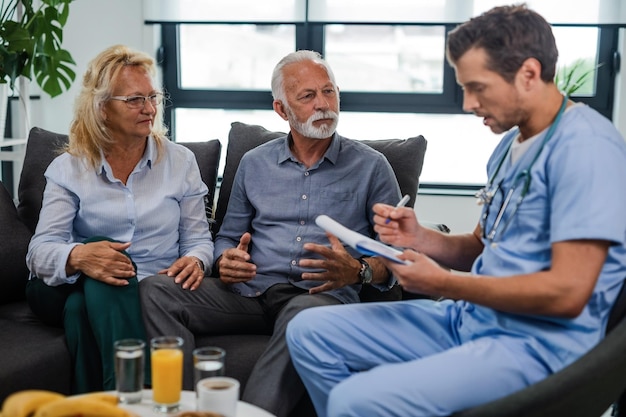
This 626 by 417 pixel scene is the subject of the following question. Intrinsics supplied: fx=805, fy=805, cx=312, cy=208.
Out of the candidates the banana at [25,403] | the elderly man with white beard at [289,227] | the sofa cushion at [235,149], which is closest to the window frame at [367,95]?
the sofa cushion at [235,149]

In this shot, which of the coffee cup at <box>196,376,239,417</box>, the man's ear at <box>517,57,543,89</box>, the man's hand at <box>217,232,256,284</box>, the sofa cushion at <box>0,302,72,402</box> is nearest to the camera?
the coffee cup at <box>196,376,239,417</box>

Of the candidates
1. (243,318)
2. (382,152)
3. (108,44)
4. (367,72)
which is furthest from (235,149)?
(108,44)

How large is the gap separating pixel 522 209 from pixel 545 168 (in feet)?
0.32

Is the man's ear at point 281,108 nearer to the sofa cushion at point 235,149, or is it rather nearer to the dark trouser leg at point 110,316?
the sofa cushion at point 235,149

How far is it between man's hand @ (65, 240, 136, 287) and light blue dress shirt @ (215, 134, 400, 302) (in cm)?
35

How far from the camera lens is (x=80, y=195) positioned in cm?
235

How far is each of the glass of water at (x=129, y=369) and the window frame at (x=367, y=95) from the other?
2.73m

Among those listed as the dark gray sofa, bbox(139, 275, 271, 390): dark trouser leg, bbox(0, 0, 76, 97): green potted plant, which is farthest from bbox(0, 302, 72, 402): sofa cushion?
bbox(0, 0, 76, 97): green potted plant

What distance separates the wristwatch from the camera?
2176mm

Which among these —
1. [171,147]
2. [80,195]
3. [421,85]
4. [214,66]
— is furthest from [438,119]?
[80,195]

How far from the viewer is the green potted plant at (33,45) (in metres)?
3.24

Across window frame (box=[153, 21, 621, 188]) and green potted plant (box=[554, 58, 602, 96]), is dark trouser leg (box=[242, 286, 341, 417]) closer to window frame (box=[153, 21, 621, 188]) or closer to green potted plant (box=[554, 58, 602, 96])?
window frame (box=[153, 21, 621, 188])

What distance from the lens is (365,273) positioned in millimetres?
2178

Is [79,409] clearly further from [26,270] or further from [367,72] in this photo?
[367,72]
